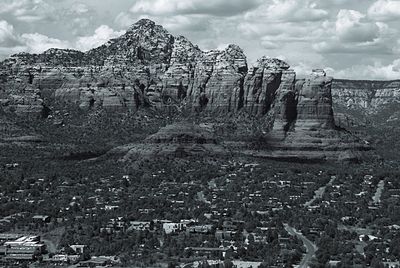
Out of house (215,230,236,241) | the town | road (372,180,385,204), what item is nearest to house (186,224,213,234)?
the town

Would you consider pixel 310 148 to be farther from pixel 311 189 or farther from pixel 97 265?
pixel 97 265

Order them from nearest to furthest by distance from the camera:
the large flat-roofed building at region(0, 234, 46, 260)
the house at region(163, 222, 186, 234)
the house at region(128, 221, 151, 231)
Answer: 1. the large flat-roofed building at region(0, 234, 46, 260)
2. the house at region(163, 222, 186, 234)
3. the house at region(128, 221, 151, 231)

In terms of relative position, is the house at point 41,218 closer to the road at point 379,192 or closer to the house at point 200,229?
the house at point 200,229

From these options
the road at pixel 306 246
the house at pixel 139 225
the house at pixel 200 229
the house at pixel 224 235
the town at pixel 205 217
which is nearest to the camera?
the road at pixel 306 246

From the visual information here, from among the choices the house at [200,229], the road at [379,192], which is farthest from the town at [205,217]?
the house at [200,229]

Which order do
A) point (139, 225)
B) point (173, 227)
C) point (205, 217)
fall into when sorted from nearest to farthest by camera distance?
point (173, 227), point (139, 225), point (205, 217)

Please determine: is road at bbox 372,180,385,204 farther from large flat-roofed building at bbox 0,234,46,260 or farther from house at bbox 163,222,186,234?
large flat-roofed building at bbox 0,234,46,260

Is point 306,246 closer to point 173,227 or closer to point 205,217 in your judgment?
point 173,227

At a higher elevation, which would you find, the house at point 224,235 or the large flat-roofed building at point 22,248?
the house at point 224,235

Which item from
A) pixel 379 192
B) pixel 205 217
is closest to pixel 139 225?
pixel 205 217
